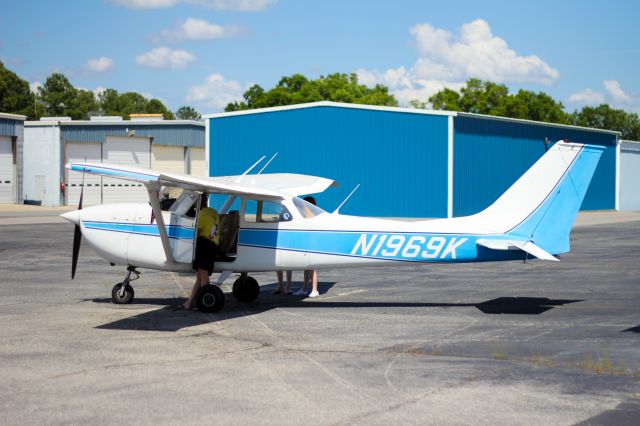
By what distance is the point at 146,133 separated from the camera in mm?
55000

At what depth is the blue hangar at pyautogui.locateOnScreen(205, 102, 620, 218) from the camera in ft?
125

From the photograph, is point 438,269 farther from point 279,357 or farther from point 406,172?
point 406,172

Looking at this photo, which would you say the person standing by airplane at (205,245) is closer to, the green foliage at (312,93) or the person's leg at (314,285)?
the person's leg at (314,285)

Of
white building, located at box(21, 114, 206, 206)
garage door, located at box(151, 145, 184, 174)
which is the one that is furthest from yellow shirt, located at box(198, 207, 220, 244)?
garage door, located at box(151, 145, 184, 174)

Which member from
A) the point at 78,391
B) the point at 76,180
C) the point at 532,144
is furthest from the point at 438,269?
the point at 76,180

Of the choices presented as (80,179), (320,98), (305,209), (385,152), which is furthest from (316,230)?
(320,98)

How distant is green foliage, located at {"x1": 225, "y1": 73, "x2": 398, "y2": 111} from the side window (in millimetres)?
78847

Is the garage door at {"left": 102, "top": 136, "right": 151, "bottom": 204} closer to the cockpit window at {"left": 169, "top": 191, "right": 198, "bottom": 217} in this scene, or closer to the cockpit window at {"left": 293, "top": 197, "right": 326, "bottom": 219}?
the cockpit window at {"left": 169, "top": 191, "right": 198, "bottom": 217}

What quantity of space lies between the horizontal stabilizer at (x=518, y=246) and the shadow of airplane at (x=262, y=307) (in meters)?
1.10

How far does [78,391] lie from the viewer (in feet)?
24.0

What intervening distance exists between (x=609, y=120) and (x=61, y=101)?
94265mm

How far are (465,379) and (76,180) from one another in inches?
1856

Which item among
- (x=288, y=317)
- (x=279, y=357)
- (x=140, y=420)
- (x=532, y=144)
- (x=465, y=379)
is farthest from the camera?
(x=532, y=144)

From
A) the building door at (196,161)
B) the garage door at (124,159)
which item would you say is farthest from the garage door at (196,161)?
the garage door at (124,159)
